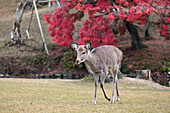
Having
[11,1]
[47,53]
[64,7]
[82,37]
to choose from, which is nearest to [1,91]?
[82,37]

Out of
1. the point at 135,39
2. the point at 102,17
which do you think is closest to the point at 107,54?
the point at 102,17

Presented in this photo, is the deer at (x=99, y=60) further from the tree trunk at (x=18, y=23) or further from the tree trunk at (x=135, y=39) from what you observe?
the tree trunk at (x=18, y=23)

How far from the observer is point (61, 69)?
72.2ft

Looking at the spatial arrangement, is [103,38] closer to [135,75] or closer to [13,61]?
[135,75]

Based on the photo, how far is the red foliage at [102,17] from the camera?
55.2ft

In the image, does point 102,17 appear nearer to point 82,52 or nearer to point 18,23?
point 18,23

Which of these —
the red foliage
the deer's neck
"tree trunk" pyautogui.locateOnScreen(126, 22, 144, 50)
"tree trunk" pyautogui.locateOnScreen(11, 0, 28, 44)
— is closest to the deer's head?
the deer's neck

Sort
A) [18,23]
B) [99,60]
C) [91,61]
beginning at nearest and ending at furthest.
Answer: [91,61]
[99,60]
[18,23]

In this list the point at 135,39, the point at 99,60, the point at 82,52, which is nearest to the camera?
the point at 82,52

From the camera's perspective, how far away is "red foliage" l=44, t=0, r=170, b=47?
16.8 meters

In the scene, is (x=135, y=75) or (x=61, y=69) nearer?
(x=135, y=75)

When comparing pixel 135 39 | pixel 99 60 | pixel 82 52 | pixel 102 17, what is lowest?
pixel 135 39

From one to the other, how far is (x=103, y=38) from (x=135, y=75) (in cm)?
296

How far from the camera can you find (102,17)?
1856cm
